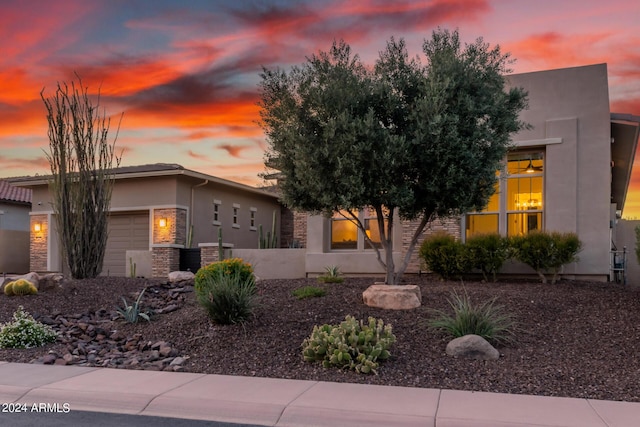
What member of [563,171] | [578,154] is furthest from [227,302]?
[578,154]

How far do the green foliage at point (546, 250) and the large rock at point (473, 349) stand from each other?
5.83 metres

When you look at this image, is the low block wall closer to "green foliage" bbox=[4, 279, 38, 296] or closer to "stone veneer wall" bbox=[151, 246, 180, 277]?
"stone veneer wall" bbox=[151, 246, 180, 277]

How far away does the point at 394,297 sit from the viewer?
33.7 feet

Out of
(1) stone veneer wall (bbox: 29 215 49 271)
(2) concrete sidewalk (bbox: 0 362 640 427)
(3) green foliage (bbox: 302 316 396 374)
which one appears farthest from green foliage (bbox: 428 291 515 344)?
(1) stone veneer wall (bbox: 29 215 49 271)

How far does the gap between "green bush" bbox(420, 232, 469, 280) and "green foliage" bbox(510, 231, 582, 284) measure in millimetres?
1237

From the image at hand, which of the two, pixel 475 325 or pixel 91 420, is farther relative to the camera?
pixel 475 325

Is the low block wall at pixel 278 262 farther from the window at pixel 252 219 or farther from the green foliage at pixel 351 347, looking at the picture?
the green foliage at pixel 351 347

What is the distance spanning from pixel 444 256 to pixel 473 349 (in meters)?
6.02

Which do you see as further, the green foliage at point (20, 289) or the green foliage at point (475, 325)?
the green foliage at point (20, 289)

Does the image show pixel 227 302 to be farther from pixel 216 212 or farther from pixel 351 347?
pixel 216 212

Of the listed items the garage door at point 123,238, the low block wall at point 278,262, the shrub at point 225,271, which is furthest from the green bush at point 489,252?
the garage door at point 123,238

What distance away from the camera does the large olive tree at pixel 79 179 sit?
15156mm

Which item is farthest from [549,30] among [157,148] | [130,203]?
[130,203]

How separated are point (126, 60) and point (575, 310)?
40.8ft
